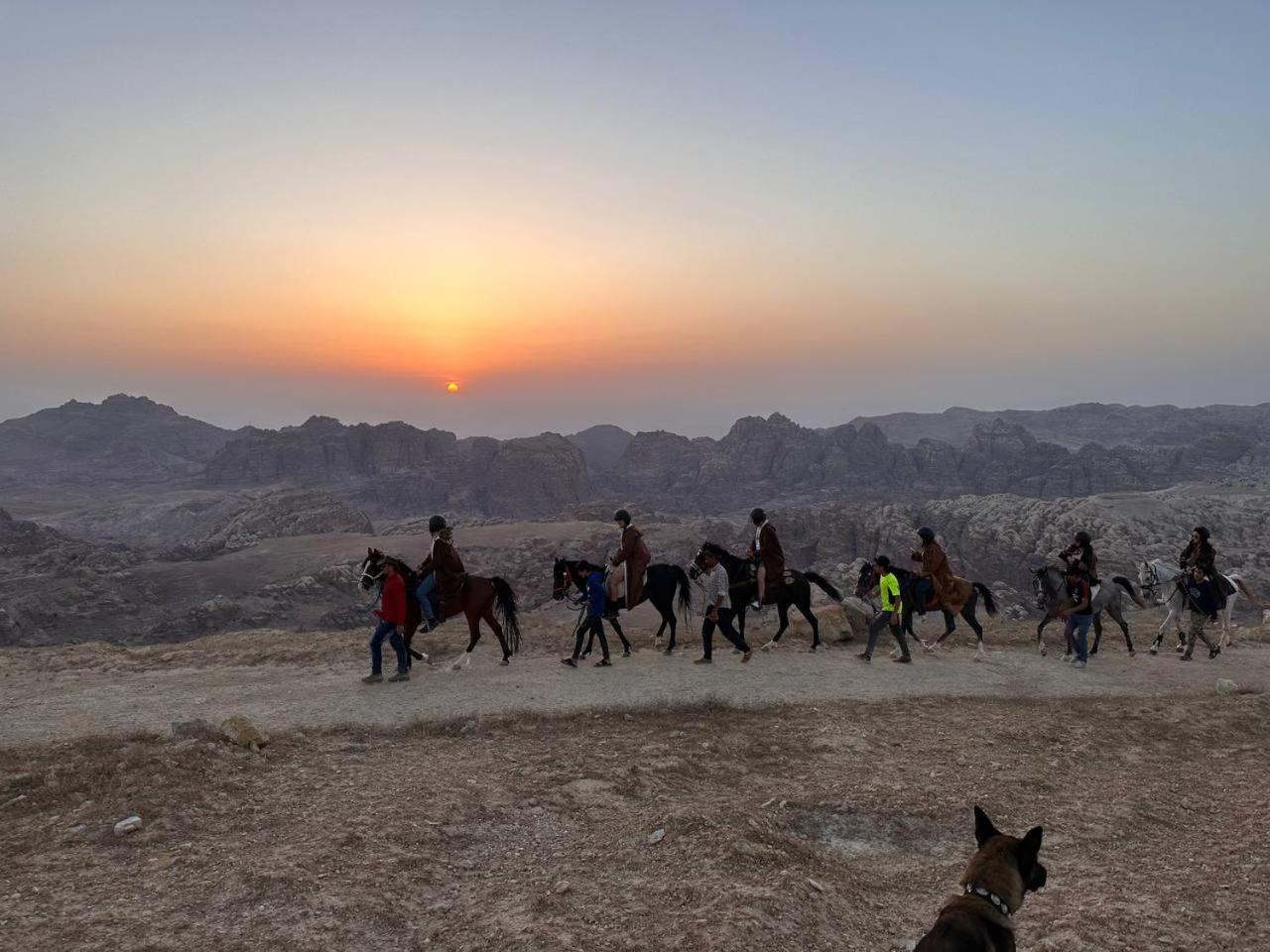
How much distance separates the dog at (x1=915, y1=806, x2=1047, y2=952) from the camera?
123 inches

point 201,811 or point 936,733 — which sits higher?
point 201,811

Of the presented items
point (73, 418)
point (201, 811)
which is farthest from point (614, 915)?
point (73, 418)

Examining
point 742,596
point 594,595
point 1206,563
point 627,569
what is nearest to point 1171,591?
point 1206,563

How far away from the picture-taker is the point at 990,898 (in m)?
3.34

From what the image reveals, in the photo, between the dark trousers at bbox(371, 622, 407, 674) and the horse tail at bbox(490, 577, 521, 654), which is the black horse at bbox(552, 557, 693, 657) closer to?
the horse tail at bbox(490, 577, 521, 654)

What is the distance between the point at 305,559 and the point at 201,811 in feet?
161

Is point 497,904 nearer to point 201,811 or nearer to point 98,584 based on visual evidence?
point 201,811

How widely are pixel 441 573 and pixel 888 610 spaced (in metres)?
8.22

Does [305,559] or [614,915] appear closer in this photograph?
[614,915]

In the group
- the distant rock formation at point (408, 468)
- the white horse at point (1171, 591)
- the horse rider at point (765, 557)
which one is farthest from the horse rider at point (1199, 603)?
the distant rock formation at point (408, 468)

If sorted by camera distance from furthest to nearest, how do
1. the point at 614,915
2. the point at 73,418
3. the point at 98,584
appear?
the point at 73,418 < the point at 98,584 < the point at 614,915

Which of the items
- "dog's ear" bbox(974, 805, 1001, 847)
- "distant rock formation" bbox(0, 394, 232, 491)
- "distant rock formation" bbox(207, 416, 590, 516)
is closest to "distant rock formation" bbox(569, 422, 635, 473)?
"distant rock formation" bbox(207, 416, 590, 516)

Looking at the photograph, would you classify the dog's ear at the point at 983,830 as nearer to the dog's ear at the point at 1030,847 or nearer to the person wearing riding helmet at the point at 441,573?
the dog's ear at the point at 1030,847

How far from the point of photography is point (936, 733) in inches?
361
